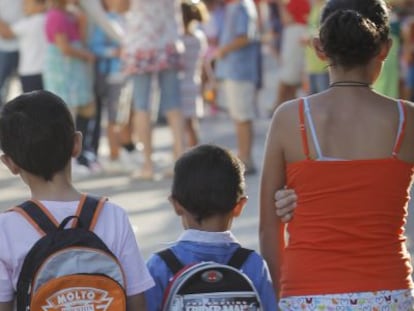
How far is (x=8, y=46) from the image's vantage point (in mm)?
11312

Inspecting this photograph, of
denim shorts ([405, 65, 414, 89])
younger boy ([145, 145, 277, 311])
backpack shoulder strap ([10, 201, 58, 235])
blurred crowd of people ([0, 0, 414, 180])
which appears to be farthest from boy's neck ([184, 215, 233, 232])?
denim shorts ([405, 65, 414, 89])

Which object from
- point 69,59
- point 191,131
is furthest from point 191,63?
point 69,59

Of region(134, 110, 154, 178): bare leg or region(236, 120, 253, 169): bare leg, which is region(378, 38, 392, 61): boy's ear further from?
region(236, 120, 253, 169): bare leg

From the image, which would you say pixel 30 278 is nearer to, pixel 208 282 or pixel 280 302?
pixel 208 282

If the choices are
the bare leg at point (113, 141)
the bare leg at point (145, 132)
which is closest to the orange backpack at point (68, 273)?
the bare leg at point (145, 132)

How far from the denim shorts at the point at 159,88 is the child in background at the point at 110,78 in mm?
741

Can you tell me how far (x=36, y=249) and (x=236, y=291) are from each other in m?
0.58

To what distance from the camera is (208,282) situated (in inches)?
132

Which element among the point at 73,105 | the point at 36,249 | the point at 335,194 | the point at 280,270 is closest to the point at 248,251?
the point at 280,270

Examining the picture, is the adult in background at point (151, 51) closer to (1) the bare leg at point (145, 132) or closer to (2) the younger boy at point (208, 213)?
(1) the bare leg at point (145, 132)

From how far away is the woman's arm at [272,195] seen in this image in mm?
3477

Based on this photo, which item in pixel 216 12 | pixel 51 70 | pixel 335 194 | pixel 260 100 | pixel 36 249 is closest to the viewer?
pixel 36 249

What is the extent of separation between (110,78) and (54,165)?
7.37 meters

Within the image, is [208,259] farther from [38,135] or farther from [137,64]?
[137,64]
